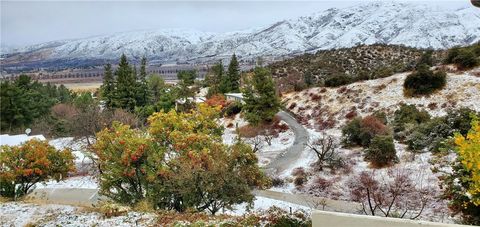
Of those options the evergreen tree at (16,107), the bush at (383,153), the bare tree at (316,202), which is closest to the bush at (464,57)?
the bush at (383,153)

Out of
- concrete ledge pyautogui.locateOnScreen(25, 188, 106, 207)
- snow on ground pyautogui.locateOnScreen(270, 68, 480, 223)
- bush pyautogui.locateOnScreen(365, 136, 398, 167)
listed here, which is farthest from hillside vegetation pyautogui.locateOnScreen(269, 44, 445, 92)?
concrete ledge pyautogui.locateOnScreen(25, 188, 106, 207)

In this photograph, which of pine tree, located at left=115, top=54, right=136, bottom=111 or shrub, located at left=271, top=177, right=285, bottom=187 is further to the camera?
pine tree, located at left=115, top=54, right=136, bottom=111

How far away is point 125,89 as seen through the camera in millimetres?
53500

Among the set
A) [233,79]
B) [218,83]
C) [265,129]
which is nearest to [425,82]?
[265,129]

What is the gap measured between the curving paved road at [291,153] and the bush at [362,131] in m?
3.02

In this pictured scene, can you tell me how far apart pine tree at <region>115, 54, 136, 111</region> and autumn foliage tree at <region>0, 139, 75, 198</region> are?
34.2 metres

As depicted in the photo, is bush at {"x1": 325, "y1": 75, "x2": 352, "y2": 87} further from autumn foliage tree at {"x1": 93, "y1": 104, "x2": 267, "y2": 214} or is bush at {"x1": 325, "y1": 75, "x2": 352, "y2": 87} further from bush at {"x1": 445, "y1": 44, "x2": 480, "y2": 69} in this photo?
autumn foliage tree at {"x1": 93, "y1": 104, "x2": 267, "y2": 214}

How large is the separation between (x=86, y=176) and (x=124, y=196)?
1360 centimetres

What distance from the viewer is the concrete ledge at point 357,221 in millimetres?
7707

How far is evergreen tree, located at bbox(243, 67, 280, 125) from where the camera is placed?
37625 mm

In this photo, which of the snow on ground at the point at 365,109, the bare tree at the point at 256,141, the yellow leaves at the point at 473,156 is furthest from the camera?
the bare tree at the point at 256,141

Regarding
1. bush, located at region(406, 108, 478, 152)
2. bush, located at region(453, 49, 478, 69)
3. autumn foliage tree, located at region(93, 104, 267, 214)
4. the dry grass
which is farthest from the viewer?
the dry grass

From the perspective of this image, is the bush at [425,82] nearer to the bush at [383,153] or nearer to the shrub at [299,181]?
the bush at [383,153]

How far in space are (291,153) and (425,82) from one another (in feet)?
45.1
